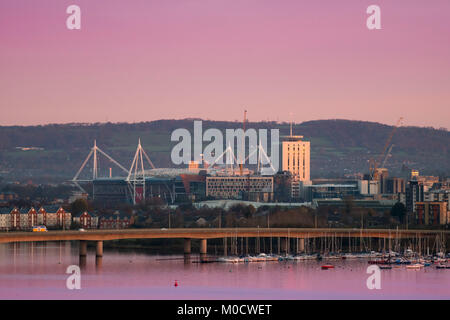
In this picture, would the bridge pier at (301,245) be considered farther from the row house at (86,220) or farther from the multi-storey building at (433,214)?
the row house at (86,220)

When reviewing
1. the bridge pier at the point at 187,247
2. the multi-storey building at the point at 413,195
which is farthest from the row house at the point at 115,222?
the bridge pier at the point at 187,247

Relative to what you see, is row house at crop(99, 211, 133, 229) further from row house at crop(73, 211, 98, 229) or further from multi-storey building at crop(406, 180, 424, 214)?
multi-storey building at crop(406, 180, 424, 214)

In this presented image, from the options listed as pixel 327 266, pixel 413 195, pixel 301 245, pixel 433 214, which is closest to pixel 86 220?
pixel 433 214

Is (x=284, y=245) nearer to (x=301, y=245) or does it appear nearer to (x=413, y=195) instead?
(x=301, y=245)

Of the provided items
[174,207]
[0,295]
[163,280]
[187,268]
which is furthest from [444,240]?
[174,207]
